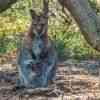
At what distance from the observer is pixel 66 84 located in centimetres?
383

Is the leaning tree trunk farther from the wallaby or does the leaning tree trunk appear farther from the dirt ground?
the wallaby

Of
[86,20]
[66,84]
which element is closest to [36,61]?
[66,84]

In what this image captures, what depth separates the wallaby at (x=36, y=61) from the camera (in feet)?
12.2

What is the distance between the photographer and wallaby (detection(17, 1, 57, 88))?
3.73 m

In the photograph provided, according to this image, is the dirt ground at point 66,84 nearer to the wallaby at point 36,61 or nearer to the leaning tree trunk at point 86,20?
the wallaby at point 36,61

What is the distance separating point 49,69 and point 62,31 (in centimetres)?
95

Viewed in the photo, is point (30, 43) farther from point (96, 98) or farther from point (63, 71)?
point (96, 98)

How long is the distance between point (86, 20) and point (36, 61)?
183cm

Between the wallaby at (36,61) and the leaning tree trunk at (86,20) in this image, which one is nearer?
the leaning tree trunk at (86,20)

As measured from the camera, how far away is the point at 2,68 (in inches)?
185

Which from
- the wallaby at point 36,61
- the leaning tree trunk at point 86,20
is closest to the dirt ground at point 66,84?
the wallaby at point 36,61

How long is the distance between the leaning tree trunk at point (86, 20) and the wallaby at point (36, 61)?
5.45ft

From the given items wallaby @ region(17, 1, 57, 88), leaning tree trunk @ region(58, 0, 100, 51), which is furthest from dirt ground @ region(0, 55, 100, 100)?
leaning tree trunk @ region(58, 0, 100, 51)

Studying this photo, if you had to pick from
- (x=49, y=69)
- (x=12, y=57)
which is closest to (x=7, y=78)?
(x=49, y=69)
